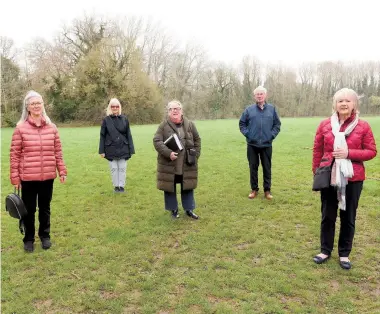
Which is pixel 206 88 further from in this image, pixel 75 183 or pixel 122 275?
pixel 122 275

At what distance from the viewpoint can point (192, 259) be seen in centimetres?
477

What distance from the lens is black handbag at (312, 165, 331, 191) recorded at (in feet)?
13.9

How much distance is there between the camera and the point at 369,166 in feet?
35.1

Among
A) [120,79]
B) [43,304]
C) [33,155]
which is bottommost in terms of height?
[43,304]

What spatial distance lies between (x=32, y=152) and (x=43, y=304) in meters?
2.03

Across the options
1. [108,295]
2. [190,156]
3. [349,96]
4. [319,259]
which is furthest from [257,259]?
[349,96]

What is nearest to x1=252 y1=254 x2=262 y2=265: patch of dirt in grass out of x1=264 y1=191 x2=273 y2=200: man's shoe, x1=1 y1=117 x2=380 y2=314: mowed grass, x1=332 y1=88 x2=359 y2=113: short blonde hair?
x1=1 y1=117 x2=380 y2=314: mowed grass

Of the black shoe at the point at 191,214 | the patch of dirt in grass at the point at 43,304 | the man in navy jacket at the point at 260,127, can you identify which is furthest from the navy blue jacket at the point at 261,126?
the patch of dirt in grass at the point at 43,304

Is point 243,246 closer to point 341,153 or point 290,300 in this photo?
point 290,300

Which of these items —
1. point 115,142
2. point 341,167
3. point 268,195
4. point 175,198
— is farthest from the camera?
point 115,142

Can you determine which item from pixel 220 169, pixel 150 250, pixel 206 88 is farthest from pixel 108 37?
pixel 150 250

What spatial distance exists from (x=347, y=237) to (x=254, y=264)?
3.99ft

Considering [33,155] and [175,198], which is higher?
[33,155]

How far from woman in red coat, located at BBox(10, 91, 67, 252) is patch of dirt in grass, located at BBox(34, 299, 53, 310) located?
4.72 ft
